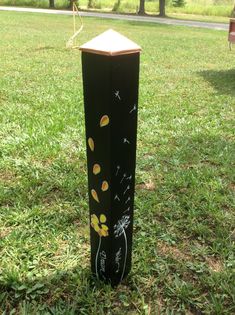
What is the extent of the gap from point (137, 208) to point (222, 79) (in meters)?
5.69

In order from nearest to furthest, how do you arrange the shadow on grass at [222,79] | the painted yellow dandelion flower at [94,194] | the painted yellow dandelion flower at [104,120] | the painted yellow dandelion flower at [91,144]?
the painted yellow dandelion flower at [104,120]
the painted yellow dandelion flower at [91,144]
the painted yellow dandelion flower at [94,194]
the shadow on grass at [222,79]

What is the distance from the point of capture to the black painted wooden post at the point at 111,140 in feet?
5.35

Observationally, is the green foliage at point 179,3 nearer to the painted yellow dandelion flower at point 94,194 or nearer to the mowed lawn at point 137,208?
the mowed lawn at point 137,208

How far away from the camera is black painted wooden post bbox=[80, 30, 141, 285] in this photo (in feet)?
5.35

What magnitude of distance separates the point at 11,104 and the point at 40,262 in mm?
3472

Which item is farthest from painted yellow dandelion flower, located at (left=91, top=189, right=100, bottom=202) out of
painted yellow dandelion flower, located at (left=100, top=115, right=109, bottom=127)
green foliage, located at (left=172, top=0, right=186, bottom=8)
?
green foliage, located at (left=172, top=0, right=186, bottom=8)

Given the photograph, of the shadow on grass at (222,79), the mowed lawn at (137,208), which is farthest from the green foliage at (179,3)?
the mowed lawn at (137,208)

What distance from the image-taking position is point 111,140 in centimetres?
174

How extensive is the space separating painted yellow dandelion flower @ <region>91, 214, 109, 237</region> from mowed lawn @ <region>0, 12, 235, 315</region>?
0.39 m

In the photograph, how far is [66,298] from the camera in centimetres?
213

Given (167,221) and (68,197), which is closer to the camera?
(167,221)

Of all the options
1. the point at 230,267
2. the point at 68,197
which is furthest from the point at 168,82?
the point at 230,267

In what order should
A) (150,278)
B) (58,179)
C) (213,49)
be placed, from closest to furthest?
(150,278) → (58,179) → (213,49)

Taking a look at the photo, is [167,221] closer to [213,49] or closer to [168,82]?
[168,82]
